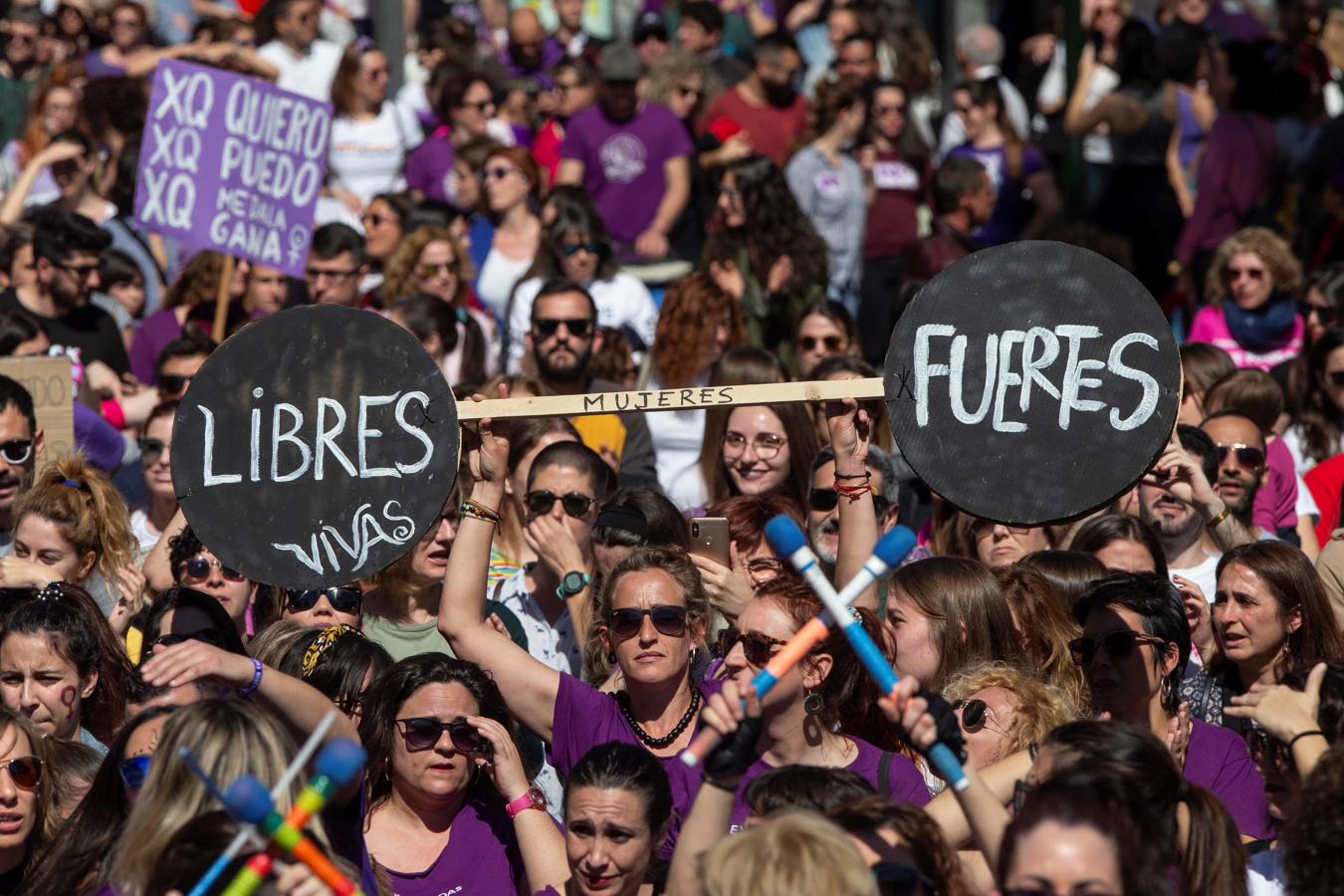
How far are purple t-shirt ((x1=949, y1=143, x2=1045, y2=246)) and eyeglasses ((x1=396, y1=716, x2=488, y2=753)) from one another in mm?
7168

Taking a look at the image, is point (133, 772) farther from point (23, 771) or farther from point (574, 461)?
point (574, 461)

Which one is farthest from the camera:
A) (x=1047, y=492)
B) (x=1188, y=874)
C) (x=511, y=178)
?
(x=511, y=178)

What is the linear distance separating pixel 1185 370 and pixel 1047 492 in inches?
139

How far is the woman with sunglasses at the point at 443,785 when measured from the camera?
504cm

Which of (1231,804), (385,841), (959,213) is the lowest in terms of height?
(385,841)

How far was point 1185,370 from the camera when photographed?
8.33 meters

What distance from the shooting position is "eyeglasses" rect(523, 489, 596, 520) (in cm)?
662

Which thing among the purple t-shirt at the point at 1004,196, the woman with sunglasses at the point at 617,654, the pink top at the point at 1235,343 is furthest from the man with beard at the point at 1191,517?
the purple t-shirt at the point at 1004,196

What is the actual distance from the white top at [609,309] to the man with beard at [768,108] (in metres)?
2.28

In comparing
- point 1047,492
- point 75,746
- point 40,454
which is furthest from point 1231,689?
point 40,454

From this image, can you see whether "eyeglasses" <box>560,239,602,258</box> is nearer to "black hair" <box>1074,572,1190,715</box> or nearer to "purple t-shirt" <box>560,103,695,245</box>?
"purple t-shirt" <box>560,103,695,245</box>

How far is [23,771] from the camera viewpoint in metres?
4.80

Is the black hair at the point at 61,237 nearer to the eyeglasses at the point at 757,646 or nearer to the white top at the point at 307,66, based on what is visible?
the white top at the point at 307,66

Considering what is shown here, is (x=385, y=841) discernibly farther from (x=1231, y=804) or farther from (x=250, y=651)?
(x=1231, y=804)
